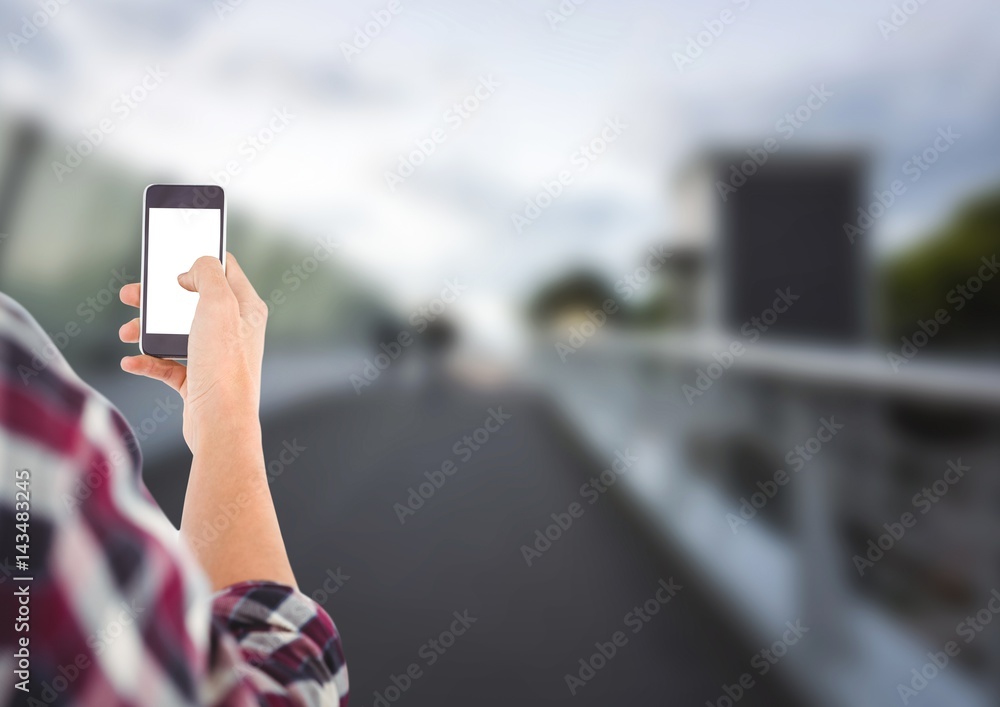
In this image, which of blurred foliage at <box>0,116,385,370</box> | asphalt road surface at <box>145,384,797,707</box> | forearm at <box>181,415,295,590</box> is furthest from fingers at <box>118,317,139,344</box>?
blurred foliage at <box>0,116,385,370</box>

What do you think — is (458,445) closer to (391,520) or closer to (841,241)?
(391,520)

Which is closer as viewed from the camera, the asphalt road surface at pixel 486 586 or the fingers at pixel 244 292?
the fingers at pixel 244 292

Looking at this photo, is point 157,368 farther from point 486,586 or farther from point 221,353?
point 486,586

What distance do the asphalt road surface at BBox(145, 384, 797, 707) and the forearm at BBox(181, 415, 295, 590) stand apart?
135 cm

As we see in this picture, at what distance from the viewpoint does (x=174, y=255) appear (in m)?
1.06

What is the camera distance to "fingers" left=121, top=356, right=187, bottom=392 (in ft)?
3.11

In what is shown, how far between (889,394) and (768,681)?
0.86m

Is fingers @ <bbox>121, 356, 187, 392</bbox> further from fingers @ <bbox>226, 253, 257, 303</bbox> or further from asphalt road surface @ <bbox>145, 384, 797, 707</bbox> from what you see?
asphalt road surface @ <bbox>145, 384, 797, 707</bbox>

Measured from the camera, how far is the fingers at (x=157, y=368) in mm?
947

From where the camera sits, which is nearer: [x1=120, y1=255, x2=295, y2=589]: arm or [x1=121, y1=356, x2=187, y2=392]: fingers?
[x1=120, y1=255, x2=295, y2=589]: arm

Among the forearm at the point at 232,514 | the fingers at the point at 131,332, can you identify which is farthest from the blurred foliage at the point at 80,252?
the forearm at the point at 232,514

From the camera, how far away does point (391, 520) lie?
3.16m

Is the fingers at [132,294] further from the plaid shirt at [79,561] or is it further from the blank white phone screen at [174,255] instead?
the plaid shirt at [79,561]

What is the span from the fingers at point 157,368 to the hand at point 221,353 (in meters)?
0.17
